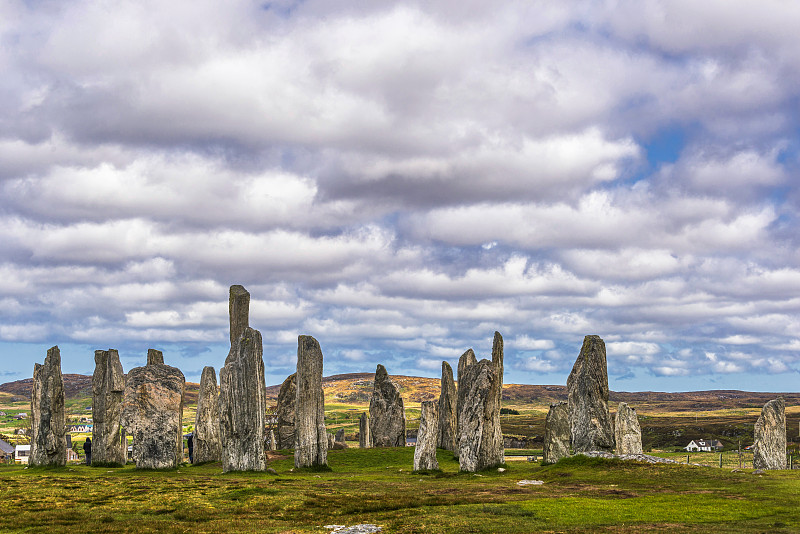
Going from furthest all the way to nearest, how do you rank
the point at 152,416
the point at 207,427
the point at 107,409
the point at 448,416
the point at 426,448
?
the point at 448,416 < the point at 207,427 < the point at 107,409 < the point at 152,416 < the point at 426,448

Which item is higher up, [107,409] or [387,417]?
[107,409]

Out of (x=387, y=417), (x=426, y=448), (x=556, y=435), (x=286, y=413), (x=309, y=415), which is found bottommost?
(x=556, y=435)

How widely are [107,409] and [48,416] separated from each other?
13.5 feet

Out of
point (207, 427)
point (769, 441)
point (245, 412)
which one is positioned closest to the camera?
point (245, 412)

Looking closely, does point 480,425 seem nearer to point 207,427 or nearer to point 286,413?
point 207,427

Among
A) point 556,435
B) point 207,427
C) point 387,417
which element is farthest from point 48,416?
point 556,435

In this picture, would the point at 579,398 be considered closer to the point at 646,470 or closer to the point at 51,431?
the point at 646,470

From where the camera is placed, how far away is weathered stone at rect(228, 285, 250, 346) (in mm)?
53938

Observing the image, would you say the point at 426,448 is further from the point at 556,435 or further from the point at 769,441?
the point at 769,441

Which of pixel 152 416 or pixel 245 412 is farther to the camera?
pixel 152 416

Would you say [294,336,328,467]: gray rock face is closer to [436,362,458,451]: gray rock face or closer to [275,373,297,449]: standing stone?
[436,362,458,451]: gray rock face

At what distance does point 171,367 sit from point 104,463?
34.8 ft

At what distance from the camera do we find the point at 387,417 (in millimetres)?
66688

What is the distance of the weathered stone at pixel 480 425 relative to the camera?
43.5 meters
